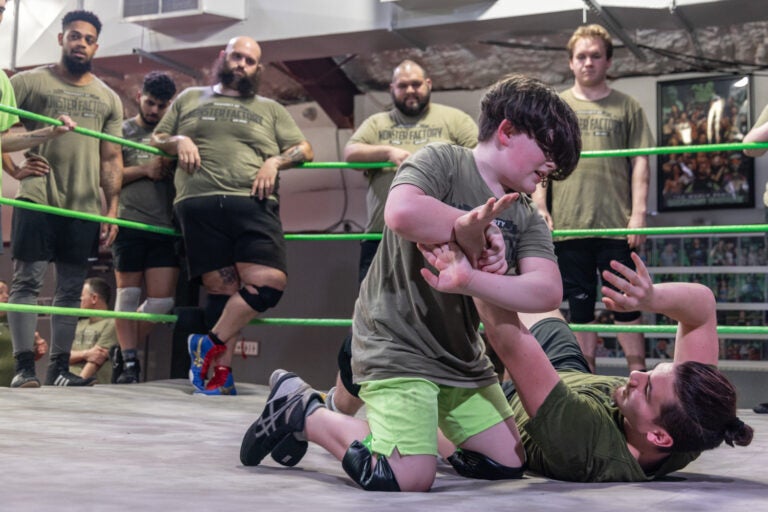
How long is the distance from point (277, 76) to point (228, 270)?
11.5 ft

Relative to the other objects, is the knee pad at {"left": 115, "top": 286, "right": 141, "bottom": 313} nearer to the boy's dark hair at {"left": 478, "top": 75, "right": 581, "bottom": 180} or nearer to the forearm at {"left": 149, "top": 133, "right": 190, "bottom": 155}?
the forearm at {"left": 149, "top": 133, "right": 190, "bottom": 155}

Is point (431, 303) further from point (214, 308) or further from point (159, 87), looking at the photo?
point (159, 87)

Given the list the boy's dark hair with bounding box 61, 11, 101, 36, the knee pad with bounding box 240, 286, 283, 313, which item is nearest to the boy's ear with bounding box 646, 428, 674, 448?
the knee pad with bounding box 240, 286, 283, 313

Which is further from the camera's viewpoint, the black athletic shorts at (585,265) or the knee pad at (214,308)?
the knee pad at (214,308)

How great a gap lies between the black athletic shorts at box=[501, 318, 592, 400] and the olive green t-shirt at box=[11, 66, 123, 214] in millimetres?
1982

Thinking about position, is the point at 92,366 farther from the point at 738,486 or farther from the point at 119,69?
the point at 738,486

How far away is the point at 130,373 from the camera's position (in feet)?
12.1

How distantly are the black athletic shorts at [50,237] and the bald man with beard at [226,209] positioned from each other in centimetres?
36

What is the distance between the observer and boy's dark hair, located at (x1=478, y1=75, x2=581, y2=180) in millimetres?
1656

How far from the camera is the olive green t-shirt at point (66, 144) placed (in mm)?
3385

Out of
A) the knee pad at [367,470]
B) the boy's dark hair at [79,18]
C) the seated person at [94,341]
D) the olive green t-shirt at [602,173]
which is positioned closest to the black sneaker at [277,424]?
the knee pad at [367,470]

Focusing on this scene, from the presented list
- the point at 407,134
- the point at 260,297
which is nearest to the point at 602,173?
the point at 407,134

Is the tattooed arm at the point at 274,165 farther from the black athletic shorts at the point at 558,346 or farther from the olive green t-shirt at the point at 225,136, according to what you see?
the black athletic shorts at the point at 558,346

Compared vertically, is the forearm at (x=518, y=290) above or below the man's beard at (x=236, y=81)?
below
